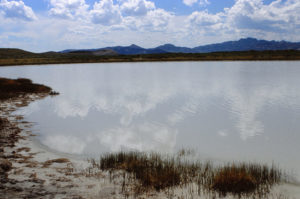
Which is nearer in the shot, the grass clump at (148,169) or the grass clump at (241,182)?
the grass clump at (241,182)

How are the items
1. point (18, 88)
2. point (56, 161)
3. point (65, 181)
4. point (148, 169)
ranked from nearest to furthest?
point (65, 181)
point (148, 169)
point (56, 161)
point (18, 88)

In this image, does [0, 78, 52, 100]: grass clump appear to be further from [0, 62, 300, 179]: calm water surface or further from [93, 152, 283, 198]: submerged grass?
[93, 152, 283, 198]: submerged grass

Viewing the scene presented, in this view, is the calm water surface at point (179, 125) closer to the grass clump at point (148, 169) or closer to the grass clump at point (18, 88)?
the grass clump at point (148, 169)

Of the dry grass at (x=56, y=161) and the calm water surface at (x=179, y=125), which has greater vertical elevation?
the dry grass at (x=56, y=161)

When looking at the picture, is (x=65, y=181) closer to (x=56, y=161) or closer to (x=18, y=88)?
(x=56, y=161)

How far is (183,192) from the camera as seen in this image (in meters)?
8.06

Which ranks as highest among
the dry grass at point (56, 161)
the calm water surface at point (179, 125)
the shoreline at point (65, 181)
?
the shoreline at point (65, 181)

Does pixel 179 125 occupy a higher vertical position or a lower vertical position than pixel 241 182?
lower

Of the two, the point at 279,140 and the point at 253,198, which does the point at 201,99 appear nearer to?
the point at 279,140

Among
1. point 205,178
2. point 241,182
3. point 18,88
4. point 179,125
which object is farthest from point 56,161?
point 18,88

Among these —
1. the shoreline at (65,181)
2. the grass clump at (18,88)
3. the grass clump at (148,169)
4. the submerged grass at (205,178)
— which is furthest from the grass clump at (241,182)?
the grass clump at (18,88)

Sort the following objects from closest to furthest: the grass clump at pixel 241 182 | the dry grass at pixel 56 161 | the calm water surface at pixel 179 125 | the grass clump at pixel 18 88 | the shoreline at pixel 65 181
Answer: the shoreline at pixel 65 181, the grass clump at pixel 241 182, the dry grass at pixel 56 161, the calm water surface at pixel 179 125, the grass clump at pixel 18 88

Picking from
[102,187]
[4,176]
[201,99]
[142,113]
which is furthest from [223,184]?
[201,99]

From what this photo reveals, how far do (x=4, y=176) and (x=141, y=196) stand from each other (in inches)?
189
